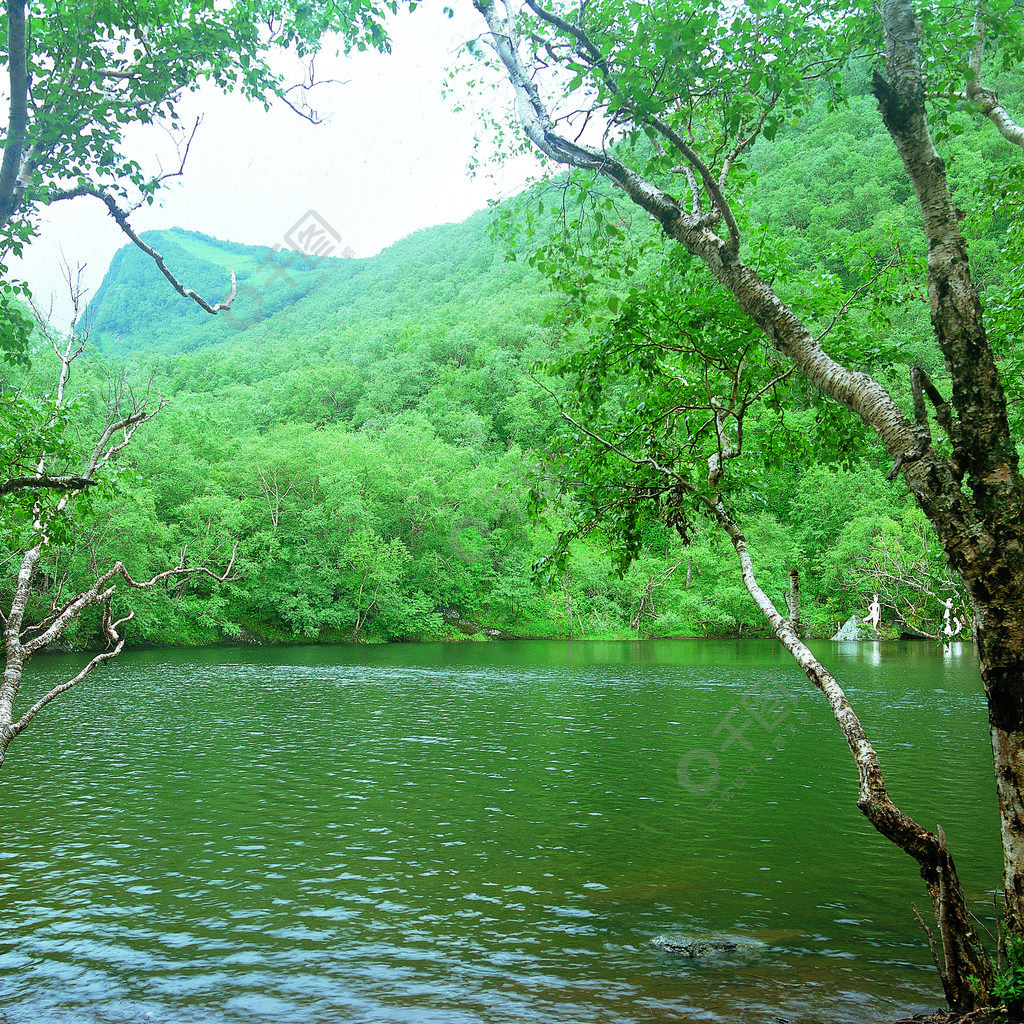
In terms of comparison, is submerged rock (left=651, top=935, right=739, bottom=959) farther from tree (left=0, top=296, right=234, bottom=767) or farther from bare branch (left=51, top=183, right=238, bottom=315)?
bare branch (left=51, top=183, right=238, bottom=315)

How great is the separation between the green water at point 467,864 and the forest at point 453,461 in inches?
185

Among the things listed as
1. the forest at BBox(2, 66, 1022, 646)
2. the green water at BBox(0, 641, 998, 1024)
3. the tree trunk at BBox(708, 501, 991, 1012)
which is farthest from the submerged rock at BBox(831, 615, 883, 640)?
the tree trunk at BBox(708, 501, 991, 1012)

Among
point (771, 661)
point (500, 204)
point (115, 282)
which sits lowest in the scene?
point (771, 661)

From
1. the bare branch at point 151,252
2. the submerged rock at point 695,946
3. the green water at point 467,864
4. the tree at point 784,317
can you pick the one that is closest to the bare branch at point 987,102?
the tree at point 784,317

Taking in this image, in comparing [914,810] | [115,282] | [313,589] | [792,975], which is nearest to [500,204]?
[792,975]

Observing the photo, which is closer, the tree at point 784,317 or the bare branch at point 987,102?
the tree at point 784,317

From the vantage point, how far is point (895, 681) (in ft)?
127

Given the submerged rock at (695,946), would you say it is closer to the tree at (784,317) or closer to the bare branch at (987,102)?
the tree at (784,317)

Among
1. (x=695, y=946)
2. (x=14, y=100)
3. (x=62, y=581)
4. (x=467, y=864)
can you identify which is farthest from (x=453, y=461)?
(x=14, y=100)

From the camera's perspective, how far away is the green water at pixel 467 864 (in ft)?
28.3

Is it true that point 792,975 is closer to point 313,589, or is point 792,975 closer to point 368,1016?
point 368,1016

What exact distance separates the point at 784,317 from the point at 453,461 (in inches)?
3009

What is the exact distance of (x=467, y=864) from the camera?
42.3ft

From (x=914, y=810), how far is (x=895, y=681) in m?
26.0
